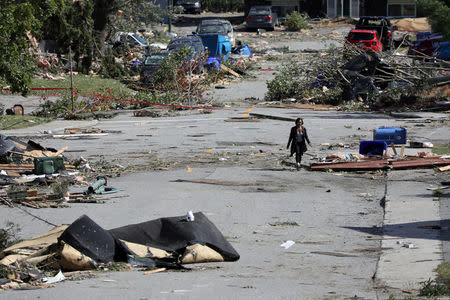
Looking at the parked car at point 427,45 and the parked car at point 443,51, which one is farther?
the parked car at point 427,45

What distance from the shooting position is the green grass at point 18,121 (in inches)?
973

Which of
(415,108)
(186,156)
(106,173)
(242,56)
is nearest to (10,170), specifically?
(106,173)

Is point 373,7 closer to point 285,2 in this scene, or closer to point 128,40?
point 285,2

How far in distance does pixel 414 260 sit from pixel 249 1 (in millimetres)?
53951

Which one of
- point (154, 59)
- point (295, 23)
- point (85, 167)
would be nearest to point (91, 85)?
point (154, 59)

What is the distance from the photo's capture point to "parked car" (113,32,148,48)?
43.0 metres

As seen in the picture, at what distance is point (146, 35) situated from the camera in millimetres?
49688

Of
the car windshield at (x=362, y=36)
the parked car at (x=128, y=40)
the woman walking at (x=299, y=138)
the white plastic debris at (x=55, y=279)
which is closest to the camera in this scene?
the white plastic debris at (x=55, y=279)

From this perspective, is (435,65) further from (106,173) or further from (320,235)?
(320,235)

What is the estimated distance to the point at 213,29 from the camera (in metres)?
44.7

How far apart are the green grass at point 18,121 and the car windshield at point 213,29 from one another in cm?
1943

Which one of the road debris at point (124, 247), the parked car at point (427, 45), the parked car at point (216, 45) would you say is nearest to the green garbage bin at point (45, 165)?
the road debris at point (124, 247)

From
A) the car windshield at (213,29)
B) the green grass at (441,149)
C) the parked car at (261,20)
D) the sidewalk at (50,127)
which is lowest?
the green grass at (441,149)

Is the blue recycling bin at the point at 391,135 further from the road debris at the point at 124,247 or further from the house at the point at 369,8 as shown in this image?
the house at the point at 369,8
